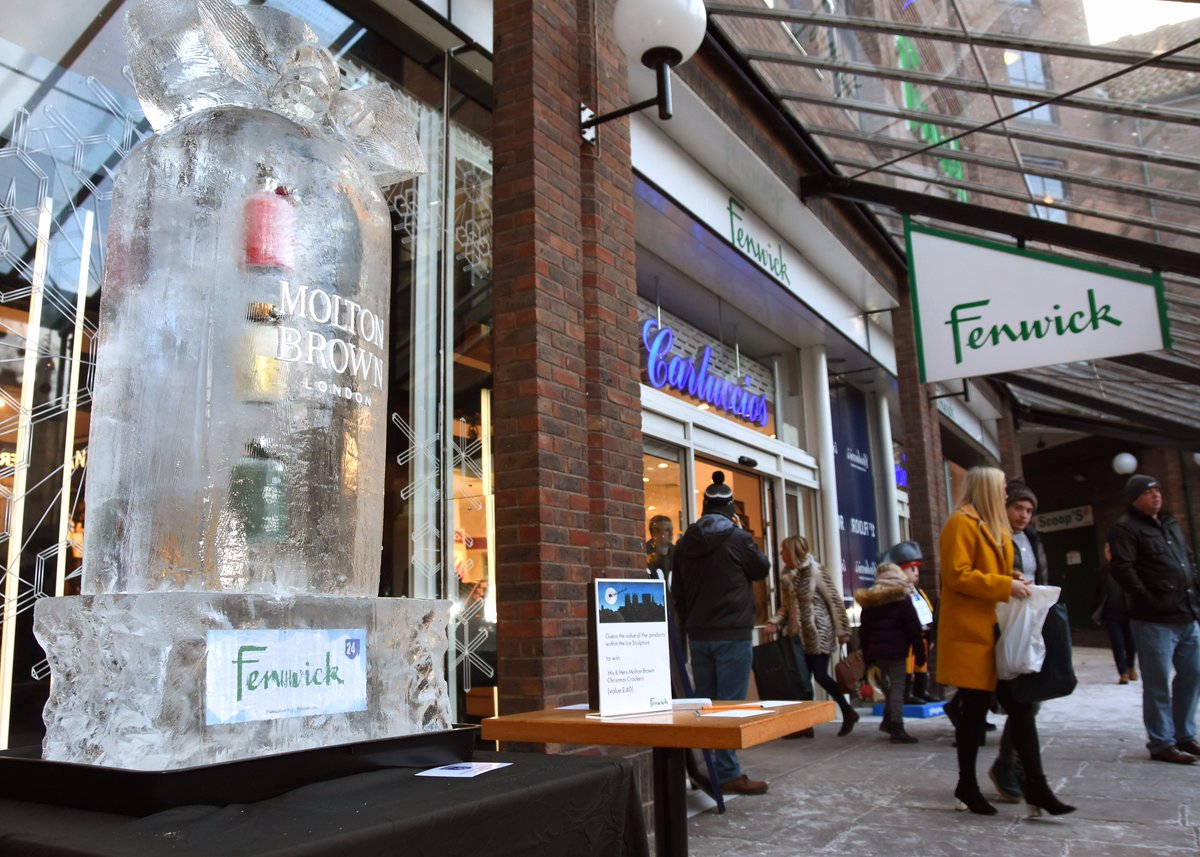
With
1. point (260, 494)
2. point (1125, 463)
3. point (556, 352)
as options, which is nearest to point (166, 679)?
point (260, 494)

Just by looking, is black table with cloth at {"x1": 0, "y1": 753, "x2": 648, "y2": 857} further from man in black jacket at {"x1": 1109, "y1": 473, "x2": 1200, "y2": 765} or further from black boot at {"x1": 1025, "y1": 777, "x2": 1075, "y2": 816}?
man in black jacket at {"x1": 1109, "y1": 473, "x2": 1200, "y2": 765}

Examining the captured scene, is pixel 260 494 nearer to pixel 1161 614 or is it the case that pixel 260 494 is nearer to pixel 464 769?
pixel 464 769

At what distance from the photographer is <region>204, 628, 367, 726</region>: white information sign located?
1343 mm

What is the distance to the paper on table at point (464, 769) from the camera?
149 centimetres

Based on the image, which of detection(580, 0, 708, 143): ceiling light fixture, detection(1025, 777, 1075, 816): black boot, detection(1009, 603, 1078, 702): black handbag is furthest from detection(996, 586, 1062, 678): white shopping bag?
detection(580, 0, 708, 143): ceiling light fixture

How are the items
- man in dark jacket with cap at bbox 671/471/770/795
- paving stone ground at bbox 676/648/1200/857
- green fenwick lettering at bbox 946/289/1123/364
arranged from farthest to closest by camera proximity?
1. green fenwick lettering at bbox 946/289/1123/364
2. man in dark jacket with cap at bbox 671/471/770/795
3. paving stone ground at bbox 676/648/1200/857

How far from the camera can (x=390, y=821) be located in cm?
116

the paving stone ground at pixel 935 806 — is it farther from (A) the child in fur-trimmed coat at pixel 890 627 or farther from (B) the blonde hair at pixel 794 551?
(B) the blonde hair at pixel 794 551

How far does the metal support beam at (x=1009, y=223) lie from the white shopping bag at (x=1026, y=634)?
3912 millimetres

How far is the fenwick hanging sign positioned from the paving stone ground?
105 inches

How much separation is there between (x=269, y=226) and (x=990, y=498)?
3870 mm

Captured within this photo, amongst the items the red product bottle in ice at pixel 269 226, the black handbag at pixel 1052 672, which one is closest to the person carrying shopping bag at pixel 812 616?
the black handbag at pixel 1052 672

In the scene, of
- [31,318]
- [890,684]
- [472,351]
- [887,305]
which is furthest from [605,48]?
[887,305]

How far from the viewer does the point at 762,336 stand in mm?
11039
